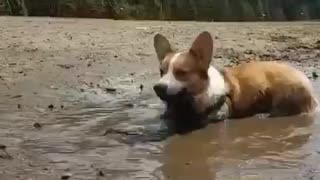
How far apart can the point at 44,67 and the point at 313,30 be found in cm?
532

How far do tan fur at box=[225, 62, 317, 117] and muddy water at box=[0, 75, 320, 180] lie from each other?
0.45ft

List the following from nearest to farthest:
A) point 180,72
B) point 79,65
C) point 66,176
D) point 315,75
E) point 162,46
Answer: point 66,176 < point 180,72 < point 162,46 < point 315,75 < point 79,65

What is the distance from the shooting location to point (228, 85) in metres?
5.86

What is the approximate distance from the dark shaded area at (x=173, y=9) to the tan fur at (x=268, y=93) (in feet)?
34.1

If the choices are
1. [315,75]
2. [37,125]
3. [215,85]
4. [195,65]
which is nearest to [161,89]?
[195,65]

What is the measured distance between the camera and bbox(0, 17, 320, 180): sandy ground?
4809mm

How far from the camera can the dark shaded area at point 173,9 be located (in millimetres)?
16172

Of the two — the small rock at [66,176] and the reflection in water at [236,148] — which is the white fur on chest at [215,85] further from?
the small rock at [66,176]

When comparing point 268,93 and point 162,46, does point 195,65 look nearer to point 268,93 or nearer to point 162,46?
point 162,46

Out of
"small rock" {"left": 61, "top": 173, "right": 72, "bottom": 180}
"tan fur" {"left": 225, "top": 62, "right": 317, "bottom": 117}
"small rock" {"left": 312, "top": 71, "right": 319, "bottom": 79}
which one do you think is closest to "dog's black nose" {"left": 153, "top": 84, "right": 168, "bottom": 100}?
"tan fur" {"left": 225, "top": 62, "right": 317, "bottom": 117}

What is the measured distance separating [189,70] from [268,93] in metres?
0.73

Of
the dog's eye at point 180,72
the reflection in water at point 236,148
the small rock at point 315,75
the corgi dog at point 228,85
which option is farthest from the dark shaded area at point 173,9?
the reflection in water at point 236,148

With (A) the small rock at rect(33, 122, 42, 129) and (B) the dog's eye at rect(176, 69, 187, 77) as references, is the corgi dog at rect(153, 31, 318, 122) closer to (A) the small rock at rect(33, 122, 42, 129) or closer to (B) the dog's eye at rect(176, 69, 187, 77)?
(B) the dog's eye at rect(176, 69, 187, 77)


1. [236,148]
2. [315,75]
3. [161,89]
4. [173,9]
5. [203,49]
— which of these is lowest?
[173,9]
